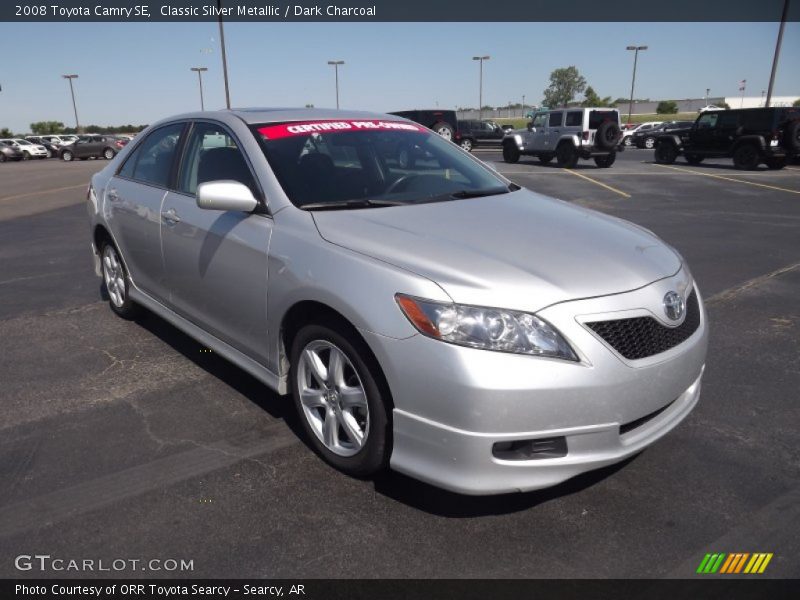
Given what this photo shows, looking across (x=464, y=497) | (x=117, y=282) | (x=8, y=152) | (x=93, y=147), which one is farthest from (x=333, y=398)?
(x=8, y=152)

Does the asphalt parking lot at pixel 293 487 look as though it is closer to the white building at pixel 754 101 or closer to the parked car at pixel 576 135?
the parked car at pixel 576 135

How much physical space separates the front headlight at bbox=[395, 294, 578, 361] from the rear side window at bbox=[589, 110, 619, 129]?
21.1 metres

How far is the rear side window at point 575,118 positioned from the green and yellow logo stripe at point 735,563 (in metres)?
21.1

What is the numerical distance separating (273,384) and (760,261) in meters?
6.31

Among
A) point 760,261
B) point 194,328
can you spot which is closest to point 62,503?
point 194,328

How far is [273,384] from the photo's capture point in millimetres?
3244

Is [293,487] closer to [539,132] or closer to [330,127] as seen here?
[330,127]

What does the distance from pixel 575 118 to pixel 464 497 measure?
21.2 meters

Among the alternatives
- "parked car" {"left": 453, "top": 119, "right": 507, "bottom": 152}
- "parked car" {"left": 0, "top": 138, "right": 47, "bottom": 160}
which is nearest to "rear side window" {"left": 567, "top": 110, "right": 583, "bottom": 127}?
"parked car" {"left": 453, "top": 119, "right": 507, "bottom": 152}

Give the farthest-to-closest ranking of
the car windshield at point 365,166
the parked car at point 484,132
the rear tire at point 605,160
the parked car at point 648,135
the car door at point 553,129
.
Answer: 1. the parked car at point 484,132
2. the parked car at point 648,135
3. the car door at point 553,129
4. the rear tire at point 605,160
5. the car windshield at point 365,166

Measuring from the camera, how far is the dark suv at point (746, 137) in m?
19.0

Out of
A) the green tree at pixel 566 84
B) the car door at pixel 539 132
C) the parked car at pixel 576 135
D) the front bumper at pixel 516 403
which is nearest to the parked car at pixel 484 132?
the car door at pixel 539 132

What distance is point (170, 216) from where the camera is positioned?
3922 mm
